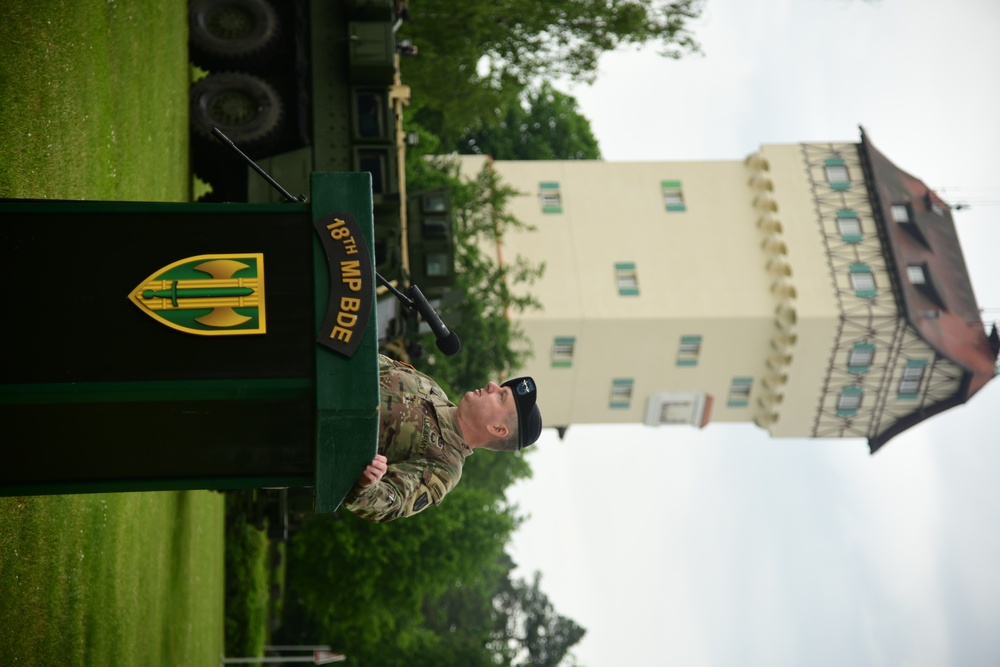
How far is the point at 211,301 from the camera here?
201 inches

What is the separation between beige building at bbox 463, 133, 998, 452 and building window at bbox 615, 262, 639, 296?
0.16 ft

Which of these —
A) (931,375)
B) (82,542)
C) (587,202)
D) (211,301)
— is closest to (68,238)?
A: (211,301)

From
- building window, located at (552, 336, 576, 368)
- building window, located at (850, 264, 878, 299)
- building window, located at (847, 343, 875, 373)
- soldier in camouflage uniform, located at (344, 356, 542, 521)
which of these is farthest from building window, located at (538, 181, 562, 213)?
soldier in camouflage uniform, located at (344, 356, 542, 521)

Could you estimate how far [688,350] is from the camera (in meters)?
28.3

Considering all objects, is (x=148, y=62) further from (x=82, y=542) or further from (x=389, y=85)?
(x=82, y=542)

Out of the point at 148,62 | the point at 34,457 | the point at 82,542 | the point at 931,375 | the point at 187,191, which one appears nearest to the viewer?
the point at 34,457

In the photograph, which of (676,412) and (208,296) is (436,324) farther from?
(676,412)

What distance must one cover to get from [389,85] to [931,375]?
1843cm

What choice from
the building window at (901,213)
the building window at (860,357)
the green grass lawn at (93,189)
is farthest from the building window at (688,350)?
the green grass lawn at (93,189)

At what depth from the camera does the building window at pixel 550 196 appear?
29.3 metres

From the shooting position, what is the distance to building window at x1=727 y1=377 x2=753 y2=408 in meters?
29.1

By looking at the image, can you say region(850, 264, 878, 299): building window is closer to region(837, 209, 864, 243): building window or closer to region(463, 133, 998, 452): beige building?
region(463, 133, 998, 452): beige building

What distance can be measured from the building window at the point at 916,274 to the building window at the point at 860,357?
2.09 metres

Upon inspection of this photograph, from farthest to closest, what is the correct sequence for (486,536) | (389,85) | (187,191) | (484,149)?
(484,149) → (486,536) → (389,85) → (187,191)
